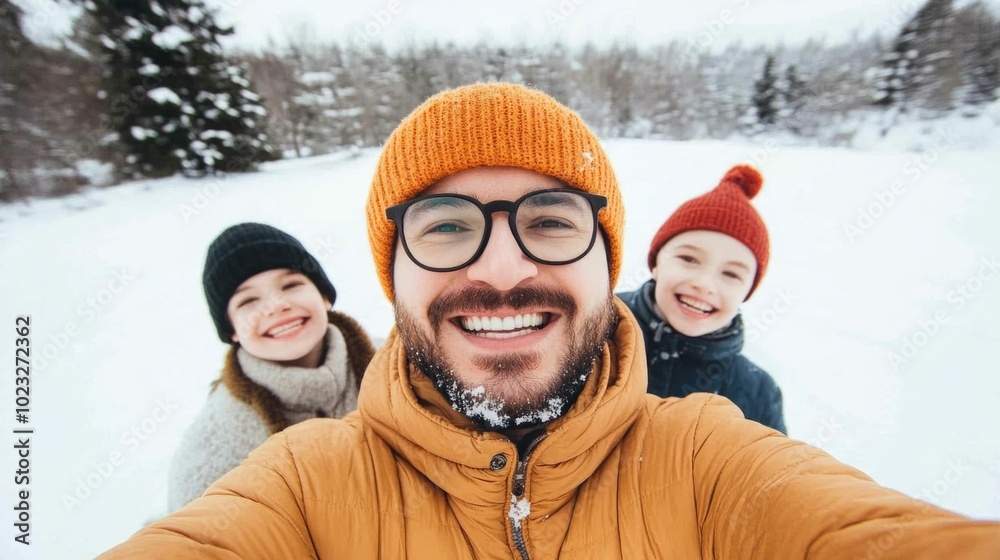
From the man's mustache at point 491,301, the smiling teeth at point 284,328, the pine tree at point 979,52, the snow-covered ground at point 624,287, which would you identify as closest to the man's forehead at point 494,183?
the man's mustache at point 491,301

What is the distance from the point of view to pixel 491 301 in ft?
4.04

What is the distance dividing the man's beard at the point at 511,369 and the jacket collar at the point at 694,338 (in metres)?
1.40

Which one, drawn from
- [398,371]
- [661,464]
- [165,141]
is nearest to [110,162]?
[165,141]

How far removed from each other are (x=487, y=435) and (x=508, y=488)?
18 centimetres

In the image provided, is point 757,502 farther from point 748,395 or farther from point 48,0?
point 48,0

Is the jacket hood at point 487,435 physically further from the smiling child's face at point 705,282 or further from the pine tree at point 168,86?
the pine tree at point 168,86

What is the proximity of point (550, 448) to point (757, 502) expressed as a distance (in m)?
0.56

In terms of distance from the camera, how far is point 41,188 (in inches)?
298

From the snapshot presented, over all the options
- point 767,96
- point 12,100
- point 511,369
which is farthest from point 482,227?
point 767,96

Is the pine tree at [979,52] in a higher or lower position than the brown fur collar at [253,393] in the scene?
higher

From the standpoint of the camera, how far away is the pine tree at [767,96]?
55.0ft

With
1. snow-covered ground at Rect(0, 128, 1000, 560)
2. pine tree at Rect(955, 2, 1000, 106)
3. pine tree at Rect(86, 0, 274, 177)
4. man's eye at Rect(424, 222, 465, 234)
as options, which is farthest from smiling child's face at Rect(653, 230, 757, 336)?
pine tree at Rect(955, 2, 1000, 106)

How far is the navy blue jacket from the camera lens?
2359mm

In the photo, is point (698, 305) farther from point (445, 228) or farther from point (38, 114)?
point (38, 114)
